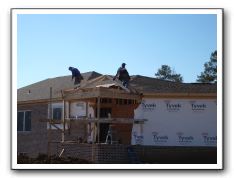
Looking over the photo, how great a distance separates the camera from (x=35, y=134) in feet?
73.2

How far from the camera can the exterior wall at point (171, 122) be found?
714 inches

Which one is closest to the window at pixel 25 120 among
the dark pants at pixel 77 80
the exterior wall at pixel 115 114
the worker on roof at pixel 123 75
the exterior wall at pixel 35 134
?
the exterior wall at pixel 35 134

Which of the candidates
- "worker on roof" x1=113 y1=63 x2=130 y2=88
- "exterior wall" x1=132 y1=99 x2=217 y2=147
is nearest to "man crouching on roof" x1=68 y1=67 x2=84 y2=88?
"worker on roof" x1=113 y1=63 x2=130 y2=88

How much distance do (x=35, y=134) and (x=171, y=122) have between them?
6693mm

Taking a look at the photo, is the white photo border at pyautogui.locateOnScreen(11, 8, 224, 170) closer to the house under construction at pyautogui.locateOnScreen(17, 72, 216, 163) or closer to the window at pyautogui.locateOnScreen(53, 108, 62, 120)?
the house under construction at pyautogui.locateOnScreen(17, 72, 216, 163)

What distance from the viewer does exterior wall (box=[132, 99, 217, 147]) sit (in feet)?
59.5

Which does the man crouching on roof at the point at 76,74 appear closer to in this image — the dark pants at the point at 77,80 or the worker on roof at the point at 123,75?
the dark pants at the point at 77,80

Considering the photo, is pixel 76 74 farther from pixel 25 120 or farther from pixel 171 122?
pixel 171 122

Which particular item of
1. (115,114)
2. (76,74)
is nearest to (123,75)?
(115,114)

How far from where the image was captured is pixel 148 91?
18453 millimetres

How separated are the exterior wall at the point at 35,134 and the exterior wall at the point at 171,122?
16.3 ft

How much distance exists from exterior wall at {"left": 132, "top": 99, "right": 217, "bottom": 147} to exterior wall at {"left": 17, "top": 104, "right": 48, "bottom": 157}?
4.96m
